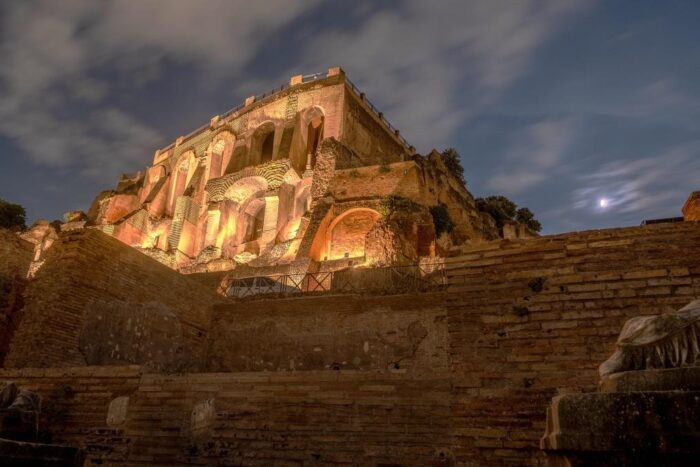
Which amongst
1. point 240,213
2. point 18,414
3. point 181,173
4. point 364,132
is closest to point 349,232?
point 240,213

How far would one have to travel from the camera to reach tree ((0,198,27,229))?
112 feet

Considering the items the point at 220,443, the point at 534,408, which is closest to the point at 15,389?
the point at 220,443

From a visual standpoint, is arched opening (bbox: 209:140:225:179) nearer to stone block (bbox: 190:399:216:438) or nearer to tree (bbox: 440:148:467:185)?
tree (bbox: 440:148:467:185)

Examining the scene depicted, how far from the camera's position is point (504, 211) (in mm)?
36000

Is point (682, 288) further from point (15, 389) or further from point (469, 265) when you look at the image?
point (15, 389)

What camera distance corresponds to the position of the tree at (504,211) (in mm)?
35031

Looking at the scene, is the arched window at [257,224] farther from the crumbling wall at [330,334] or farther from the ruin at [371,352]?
the crumbling wall at [330,334]

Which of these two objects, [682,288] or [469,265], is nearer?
[682,288]

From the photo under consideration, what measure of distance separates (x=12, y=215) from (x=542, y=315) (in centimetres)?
3900

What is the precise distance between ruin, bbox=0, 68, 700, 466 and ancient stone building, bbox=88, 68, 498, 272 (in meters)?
1.38

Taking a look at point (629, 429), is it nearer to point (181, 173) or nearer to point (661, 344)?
point (661, 344)

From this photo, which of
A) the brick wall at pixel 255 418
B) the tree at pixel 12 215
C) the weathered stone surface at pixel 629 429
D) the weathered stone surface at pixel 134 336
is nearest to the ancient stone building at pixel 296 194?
the tree at pixel 12 215

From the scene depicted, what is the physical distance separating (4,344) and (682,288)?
41.2 feet

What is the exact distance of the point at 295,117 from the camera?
3375 centimetres
